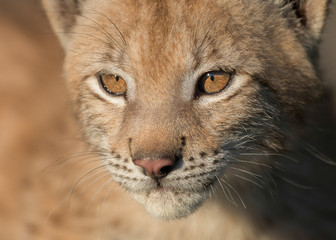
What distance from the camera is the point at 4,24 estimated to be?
4699mm

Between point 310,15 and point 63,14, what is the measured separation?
1457 millimetres

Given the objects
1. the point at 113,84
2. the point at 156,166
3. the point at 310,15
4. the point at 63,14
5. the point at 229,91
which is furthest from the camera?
the point at 63,14

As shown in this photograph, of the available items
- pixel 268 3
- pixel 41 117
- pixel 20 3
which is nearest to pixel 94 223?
pixel 41 117

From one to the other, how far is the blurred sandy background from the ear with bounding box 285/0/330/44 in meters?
0.81

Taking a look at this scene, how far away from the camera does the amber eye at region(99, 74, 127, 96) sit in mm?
2994

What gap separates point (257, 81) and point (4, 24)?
8.54 ft

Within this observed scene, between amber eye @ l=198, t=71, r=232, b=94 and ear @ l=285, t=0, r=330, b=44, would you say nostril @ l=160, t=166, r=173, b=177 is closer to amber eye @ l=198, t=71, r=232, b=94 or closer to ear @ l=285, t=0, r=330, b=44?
amber eye @ l=198, t=71, r=232, b=94

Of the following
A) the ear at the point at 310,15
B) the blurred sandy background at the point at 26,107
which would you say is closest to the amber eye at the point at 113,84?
the blurred sandy background at the point at 26,107

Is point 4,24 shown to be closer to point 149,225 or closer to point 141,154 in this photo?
point 149,225

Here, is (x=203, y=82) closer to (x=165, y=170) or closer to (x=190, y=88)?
(x=190, y=88)

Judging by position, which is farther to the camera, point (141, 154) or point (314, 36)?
point (314, 36)

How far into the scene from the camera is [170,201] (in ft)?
9.13

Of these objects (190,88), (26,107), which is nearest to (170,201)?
(190,88)

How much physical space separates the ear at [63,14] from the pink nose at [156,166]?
119 cm
